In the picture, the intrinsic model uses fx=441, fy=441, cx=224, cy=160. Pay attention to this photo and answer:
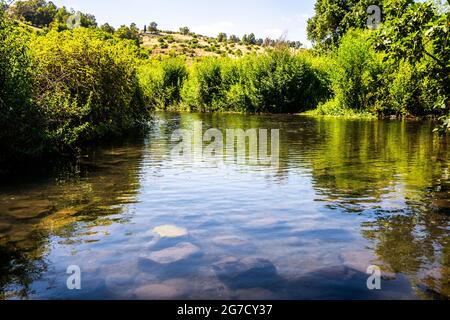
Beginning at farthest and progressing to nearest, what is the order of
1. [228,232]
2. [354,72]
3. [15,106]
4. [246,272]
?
[354,72] < [15,106] < [228,232] < [246,272]

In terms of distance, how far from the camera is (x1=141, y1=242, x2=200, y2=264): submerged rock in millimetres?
7137

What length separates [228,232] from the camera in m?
8.52

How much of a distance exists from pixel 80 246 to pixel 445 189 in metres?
9.65

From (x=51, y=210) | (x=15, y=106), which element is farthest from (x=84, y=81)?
(x=51, y=210)

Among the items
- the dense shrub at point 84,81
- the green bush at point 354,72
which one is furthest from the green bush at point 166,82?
the dense shrub at point 84,81

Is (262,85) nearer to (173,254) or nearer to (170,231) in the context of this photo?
(170,231)

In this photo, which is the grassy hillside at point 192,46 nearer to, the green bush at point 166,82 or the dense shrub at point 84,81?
the green bush at point 166,82

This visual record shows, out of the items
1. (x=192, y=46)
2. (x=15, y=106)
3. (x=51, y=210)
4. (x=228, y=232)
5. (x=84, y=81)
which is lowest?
(x=228, y=232)


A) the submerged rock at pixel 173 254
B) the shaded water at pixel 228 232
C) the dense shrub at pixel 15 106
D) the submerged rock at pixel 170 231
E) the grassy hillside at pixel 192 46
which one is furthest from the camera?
the grassy hillside at pixel 192 46

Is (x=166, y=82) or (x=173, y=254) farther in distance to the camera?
(x=166, y=82)

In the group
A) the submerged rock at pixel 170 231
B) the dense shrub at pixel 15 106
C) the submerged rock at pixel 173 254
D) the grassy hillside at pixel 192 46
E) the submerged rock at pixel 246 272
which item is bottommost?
the submerged rock at pixel 246 272

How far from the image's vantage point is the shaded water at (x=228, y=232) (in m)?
6.20

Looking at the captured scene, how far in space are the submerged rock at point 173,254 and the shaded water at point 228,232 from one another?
0.02 meters

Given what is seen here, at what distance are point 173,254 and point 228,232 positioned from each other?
149 cm
